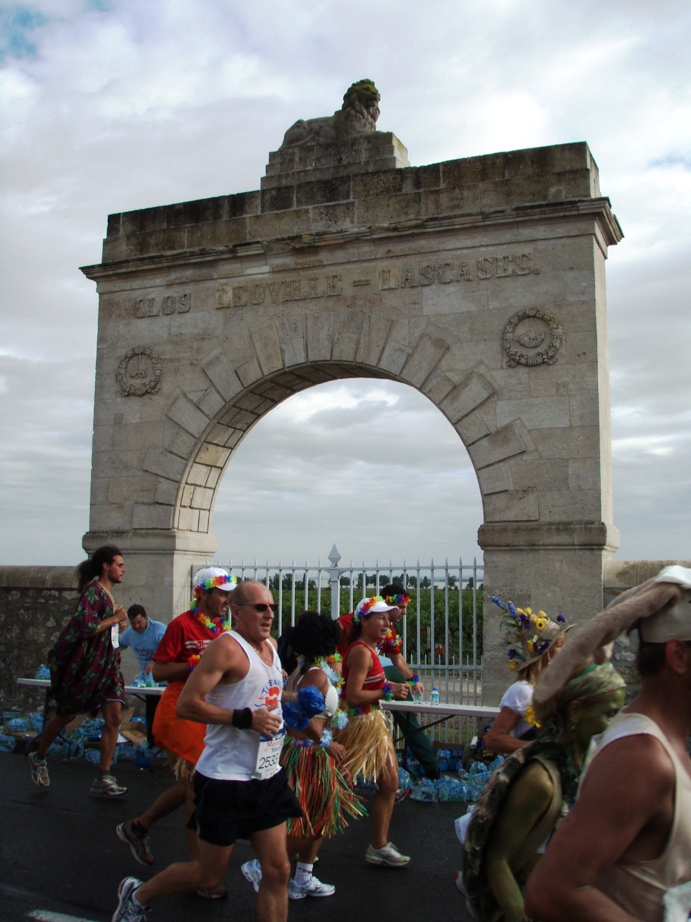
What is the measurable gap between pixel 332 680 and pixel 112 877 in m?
1.71

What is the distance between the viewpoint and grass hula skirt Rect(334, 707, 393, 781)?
16.4 ft

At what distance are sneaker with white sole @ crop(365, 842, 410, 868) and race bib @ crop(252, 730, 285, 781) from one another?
1588mm

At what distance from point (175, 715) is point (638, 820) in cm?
341

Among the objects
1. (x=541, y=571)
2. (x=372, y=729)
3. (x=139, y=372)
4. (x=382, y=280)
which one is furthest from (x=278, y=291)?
(x=372, y=729)

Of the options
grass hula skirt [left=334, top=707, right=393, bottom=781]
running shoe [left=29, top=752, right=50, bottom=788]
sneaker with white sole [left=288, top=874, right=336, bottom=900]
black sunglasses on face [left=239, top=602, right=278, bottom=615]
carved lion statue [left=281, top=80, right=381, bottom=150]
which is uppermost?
carved lion statue [left=281, top=80, right=381, bottom=150]

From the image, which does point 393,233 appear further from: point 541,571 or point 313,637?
point 313,637

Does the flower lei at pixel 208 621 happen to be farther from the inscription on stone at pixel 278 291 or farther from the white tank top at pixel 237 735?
the inscription on stone at pixel 278 291

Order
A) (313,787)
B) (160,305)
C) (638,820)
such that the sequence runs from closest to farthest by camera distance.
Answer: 1. (638,820)
2. (313,787)
3. (160,305)

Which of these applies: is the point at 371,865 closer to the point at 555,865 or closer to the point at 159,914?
the point at 159,914

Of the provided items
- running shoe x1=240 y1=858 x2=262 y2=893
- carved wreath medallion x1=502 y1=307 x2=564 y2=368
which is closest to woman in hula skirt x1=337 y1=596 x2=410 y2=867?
running shoe x1=240 y1=858 x2=262 y2=893

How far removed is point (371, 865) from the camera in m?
5.12

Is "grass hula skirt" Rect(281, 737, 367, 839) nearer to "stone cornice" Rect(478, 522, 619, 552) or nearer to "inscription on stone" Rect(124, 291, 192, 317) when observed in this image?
"stone cornice" Rect(478, 522, 619, 552)

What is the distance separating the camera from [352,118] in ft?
31.8

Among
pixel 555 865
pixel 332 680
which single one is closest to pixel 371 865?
pixel 332 680
